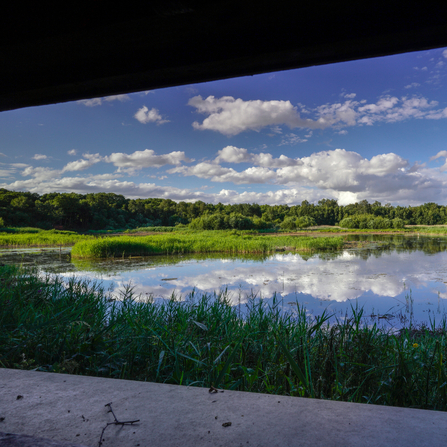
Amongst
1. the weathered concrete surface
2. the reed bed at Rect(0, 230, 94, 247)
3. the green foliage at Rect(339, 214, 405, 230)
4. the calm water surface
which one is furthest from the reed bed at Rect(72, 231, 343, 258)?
the green foliage at Rect(339, 214, 405, 230)

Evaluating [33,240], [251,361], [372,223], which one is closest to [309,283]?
[251,361]

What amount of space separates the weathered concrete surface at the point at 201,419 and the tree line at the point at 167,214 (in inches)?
872

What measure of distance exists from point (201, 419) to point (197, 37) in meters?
1.22

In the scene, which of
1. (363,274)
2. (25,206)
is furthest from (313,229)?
(25,206)

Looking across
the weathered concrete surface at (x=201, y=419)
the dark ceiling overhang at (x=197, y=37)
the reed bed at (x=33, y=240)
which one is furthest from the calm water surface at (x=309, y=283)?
the reed bed at (x=33, y=240)

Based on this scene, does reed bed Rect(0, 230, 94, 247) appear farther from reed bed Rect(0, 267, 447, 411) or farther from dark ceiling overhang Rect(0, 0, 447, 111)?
dark ceiling overhang Rect(0, 0, 447, 111)

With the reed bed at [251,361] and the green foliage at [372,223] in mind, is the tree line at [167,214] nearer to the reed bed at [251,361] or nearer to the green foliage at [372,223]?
A: the green foliage at [372,223]

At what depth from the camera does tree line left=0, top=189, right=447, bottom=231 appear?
20344 mm

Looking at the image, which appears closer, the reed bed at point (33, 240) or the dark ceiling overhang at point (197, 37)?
the dark ceiling overhang at point (197, 37)

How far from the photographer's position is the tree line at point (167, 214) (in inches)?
801

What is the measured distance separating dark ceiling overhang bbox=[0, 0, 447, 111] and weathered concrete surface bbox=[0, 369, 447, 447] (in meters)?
1.15

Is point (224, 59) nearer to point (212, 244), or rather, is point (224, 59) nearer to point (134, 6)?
point (134, 6)

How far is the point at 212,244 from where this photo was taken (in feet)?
44.6

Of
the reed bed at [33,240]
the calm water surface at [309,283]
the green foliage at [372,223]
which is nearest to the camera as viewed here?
the calm water surface at [309,283]
